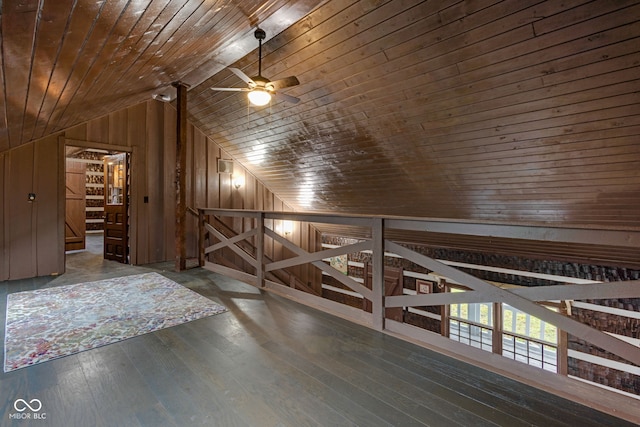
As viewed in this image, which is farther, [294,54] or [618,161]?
[294,54]

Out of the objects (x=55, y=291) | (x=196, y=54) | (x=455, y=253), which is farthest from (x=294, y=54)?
(x=455, y=253)

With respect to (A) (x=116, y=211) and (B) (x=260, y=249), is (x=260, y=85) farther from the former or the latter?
(A) (x=116, y=211)

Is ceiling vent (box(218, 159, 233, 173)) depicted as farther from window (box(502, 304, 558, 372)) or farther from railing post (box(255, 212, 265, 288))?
window (box(502, 304, 558, 372))

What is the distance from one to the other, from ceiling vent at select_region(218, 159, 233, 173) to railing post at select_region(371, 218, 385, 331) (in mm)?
4761

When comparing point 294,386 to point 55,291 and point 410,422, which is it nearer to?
point 410,422

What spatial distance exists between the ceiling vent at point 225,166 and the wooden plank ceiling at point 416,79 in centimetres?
182

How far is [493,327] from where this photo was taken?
18.8 ft

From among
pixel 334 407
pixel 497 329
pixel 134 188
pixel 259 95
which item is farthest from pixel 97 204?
pixel 497 329

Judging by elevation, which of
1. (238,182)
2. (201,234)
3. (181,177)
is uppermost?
(238,182)

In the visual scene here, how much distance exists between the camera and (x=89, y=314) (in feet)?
9.99

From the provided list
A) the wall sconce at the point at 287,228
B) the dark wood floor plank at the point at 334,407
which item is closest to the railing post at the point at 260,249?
the dark wood floor plank at the point at 334,407

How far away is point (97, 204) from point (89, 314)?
8252mm

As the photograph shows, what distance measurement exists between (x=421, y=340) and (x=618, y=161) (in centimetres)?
259

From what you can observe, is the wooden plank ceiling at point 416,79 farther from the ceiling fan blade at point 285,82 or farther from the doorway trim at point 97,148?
the doorway trim at point 97,148
